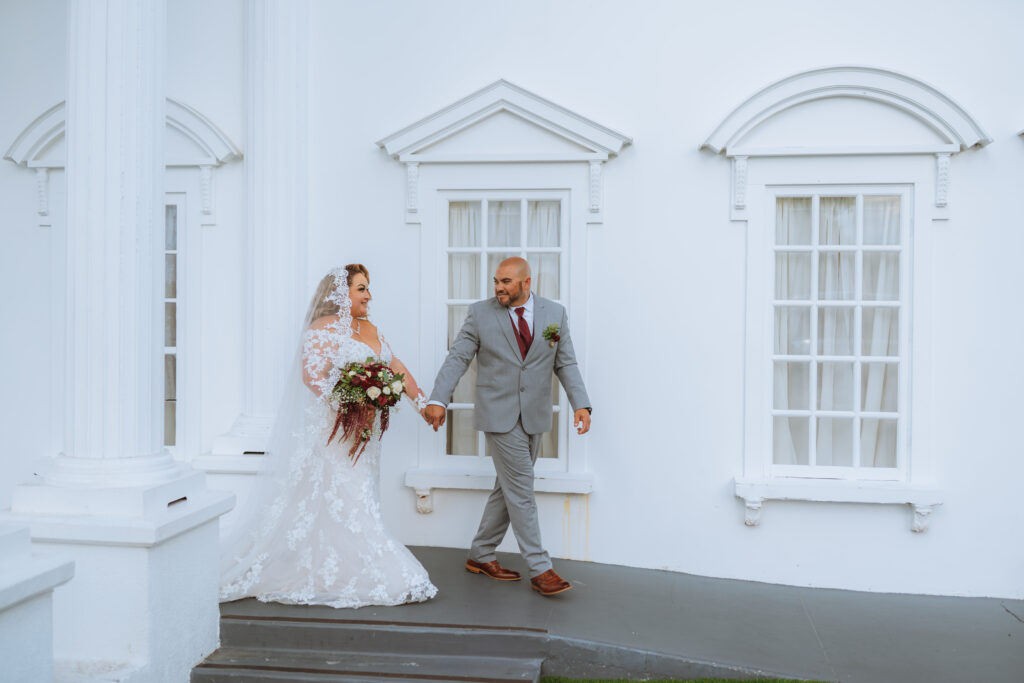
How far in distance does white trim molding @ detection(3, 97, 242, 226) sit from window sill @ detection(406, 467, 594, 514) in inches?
102

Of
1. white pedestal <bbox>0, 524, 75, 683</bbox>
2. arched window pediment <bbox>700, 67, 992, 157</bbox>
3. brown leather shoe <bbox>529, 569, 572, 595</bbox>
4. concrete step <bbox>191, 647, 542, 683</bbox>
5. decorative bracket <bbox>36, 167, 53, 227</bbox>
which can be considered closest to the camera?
white pedestal <bbox>0, 524, 75, 683</bbox>

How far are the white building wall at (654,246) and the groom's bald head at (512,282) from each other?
0.92 metres

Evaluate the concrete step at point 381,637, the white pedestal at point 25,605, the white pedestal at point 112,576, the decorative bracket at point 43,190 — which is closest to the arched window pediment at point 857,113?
the concrete step at point 381,637

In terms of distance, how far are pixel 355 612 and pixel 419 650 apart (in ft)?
1.47

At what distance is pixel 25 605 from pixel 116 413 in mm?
1220

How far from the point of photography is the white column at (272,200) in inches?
215

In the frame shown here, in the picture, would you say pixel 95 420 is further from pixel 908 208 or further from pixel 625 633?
pixel 908 208

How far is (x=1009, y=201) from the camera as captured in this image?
5.16 metres

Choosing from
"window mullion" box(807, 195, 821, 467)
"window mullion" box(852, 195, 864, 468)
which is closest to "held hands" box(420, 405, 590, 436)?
"window mullion" box(807, 195, 821, 467)

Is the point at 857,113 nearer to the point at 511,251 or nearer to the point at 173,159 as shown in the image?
the point at 511,251

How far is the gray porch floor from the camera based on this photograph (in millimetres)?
3959

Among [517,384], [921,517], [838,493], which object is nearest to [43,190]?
[517,384]

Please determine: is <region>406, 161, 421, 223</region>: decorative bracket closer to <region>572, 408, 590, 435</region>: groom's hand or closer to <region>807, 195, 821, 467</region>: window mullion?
<region>572, 408, 590, 435</region>: groom's hand

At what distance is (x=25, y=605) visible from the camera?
2529mm
